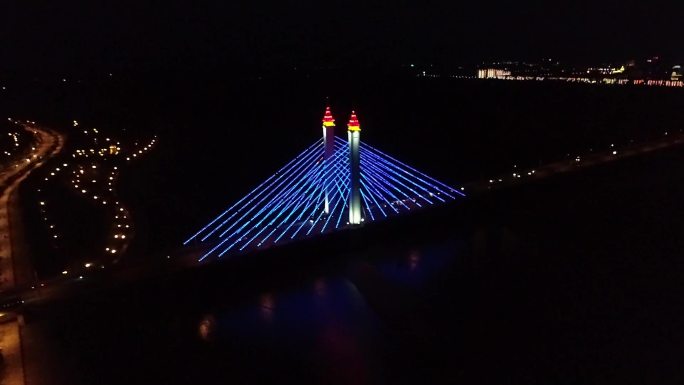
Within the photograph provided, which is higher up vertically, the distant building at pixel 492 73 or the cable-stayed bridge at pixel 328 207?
the distant building at pixel 492 73

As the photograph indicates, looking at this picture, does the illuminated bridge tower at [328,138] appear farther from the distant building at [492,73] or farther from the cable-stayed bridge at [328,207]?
the distant building at [492,73]

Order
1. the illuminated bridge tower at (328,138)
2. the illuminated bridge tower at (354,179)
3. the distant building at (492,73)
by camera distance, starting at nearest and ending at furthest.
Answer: the illuminated bridge tower at (354,179)
the illuminated bridge tower at (328,138)
the distant building at (492,73)

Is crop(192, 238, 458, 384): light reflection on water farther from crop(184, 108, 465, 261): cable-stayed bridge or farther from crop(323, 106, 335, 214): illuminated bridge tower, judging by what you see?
crop(323, 106, 335, 214): illuminated bridge tower

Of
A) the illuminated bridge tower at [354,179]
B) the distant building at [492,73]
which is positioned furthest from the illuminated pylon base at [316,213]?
the distant building at [492,73]

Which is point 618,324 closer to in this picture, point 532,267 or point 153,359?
point 532,267

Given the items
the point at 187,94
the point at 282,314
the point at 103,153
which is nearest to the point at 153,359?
the point at 282,314

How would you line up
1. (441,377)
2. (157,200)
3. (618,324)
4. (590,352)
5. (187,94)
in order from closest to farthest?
(441,377) < (590,352) < (618,324) < (157,200) < (187,94)

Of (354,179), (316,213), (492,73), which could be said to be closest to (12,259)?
(316,213)

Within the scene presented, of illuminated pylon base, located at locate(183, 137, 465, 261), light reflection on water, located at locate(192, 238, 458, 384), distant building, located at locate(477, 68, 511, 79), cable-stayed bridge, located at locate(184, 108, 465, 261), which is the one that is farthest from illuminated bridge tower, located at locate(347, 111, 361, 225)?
distant building, located at locate(477, 68, 511, 79)

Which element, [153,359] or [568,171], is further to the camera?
[568,171]
